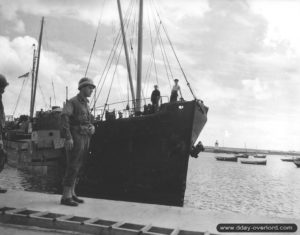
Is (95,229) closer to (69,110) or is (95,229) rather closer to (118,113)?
(69,110)

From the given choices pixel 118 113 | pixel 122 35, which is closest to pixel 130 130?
pixel 118 113

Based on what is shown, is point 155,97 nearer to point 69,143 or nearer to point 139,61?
point 139,61

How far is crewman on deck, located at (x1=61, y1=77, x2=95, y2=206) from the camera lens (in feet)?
16.2

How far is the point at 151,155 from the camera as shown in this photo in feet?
46.7

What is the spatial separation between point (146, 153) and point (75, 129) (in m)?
9.39

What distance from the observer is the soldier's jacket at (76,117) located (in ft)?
16.1

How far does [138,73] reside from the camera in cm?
1703

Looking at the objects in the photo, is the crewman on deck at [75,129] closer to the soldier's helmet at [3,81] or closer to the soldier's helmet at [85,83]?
the soldier's helmet at [85,83]

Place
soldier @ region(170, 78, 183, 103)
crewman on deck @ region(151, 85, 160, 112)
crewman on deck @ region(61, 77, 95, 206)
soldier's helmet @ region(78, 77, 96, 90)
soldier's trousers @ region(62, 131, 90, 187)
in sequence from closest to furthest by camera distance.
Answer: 1. crewman on deck @ region(61, 77, 95, 206)
2. soldier's trousers @ region(62, 131, 90, 187)
3. soldier's helmet @ region(78, 77, 96, 90)
4. soldier @ region(170, 78, 183, 103)
5. crewman on deck @ region(151, 85, 160, 112)

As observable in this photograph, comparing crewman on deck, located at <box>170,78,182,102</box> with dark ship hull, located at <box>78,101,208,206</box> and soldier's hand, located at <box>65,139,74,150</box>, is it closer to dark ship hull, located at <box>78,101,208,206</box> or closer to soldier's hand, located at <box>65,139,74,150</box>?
dark ship hull, located at <box>78,101,208,206</box>

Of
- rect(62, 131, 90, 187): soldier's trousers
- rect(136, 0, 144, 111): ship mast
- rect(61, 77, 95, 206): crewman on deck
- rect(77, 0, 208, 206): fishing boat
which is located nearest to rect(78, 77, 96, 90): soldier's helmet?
rect(61, 77, 95, 206): crewman on deck

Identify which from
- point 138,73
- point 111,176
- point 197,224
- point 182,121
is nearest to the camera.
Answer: point 197,224

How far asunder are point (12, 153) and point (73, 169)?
3129cm

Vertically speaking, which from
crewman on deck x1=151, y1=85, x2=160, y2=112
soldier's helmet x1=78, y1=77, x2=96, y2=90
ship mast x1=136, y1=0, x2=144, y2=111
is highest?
ship mast x1=136, y1=0, x2=144, y2=111
